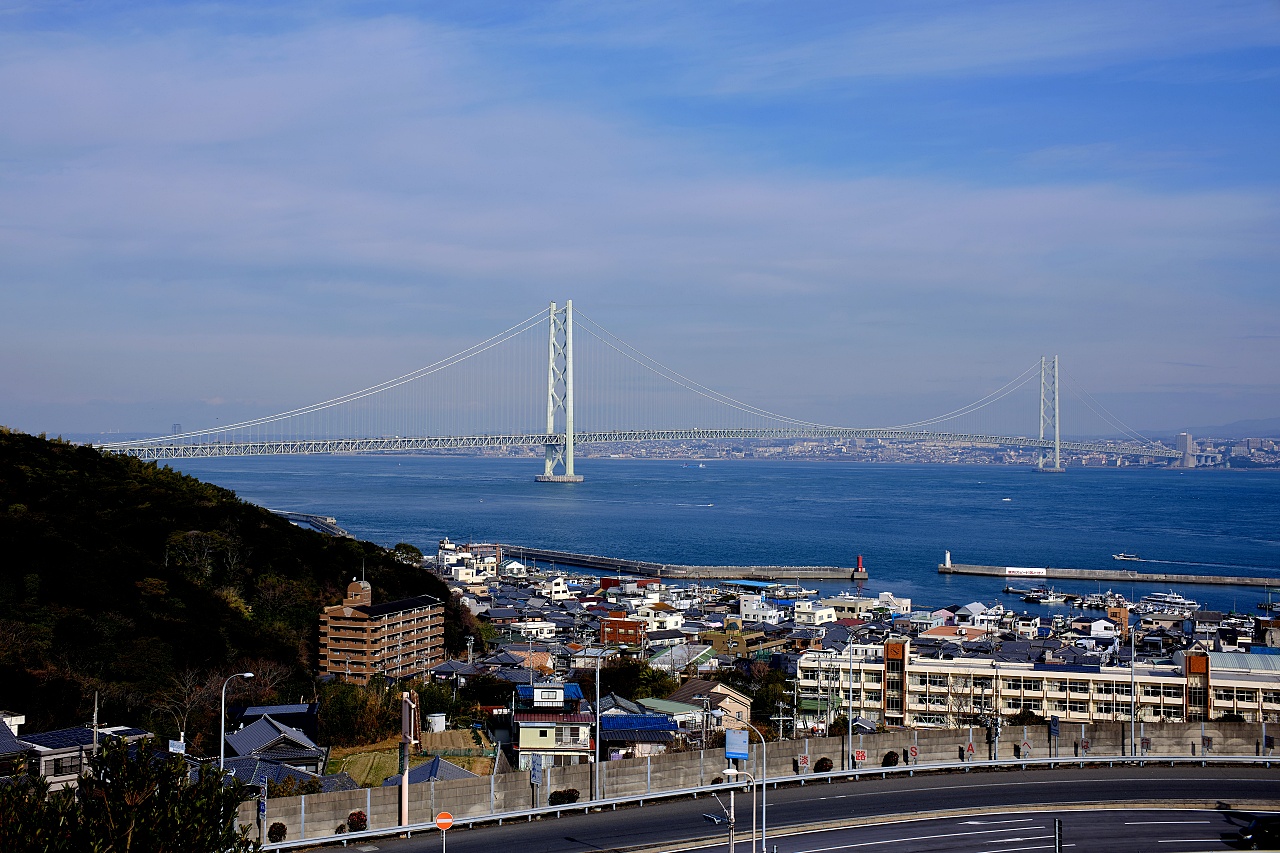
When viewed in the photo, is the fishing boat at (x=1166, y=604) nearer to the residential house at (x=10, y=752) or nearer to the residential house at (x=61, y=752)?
the residential house at (x=61, y=752)

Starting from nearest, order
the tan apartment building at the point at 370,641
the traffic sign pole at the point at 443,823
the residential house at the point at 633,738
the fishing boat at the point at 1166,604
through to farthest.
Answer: the traffic sign pole at the point at 443,823, the residential house at the point at 633,738, the tan apartment building at the point at 370,641, the fishing boat at the point at 1166,604

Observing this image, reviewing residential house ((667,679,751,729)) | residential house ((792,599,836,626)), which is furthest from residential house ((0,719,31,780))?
residential house ((792,599,836,626))

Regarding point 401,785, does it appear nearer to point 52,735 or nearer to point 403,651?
point 52,735

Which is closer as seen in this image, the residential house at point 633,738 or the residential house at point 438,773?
the residential house at point 438,773

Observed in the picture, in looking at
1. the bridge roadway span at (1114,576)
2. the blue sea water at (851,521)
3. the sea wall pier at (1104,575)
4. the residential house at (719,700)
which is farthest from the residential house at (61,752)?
the bridge roadway span at (1114,576)

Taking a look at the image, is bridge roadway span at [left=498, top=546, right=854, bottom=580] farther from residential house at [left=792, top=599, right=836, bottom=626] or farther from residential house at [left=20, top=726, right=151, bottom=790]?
residential house at [left=20, top=726, right=151, bottom=790]

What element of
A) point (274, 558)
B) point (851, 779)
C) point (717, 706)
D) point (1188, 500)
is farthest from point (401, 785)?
point (1188, 500)

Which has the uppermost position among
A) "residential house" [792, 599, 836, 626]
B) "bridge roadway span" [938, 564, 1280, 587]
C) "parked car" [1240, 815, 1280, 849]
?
"parked car" [1240, 815, 1280, 849]
